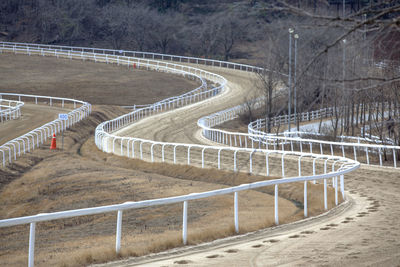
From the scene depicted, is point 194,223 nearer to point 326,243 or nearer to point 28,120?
point 326,243

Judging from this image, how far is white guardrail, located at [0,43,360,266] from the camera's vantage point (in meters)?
8.09

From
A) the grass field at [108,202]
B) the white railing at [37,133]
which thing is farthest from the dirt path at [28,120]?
the grass field at [108,202]

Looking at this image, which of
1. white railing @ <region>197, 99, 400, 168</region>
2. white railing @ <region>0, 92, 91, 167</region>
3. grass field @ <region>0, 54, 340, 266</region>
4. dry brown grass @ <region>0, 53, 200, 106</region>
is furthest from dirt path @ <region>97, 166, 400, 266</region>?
dry brown grass @ <region>0, 53, 200, 106</region>

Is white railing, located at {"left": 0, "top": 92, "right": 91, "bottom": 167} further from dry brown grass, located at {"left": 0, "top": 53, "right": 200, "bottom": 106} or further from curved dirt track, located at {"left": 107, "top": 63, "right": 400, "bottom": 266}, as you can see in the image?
curved dirt track, located at {"left": 107, "top": 63, "right": 400, "bottom": 266}

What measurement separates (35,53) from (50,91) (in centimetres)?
1746

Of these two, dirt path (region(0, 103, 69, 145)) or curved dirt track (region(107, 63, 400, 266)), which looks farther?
dirt path (region(0, 103, 69, 145))

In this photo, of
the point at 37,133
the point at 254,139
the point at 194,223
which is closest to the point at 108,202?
the point at 194,223

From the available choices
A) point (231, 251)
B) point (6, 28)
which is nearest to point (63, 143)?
point (231, 251)

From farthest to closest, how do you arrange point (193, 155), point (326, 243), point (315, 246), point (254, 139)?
1. point (254, 139)
2. point (193, 155)
3. point (326, 243)
4. point (315, 246)

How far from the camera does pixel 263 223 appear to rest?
1056 centimetres

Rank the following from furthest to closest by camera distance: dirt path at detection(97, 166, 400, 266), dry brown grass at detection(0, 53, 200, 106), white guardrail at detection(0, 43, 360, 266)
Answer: dry brown grass at detection(0, 53, 200, 106) → white guardrail at detection(0, 43, 360, 266) → dirt path at detection(97, 166, 400, 266)

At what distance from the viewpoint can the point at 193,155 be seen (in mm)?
24484

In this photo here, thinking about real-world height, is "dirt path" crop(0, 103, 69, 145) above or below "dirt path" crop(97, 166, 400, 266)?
below

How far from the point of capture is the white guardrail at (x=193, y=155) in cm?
809
